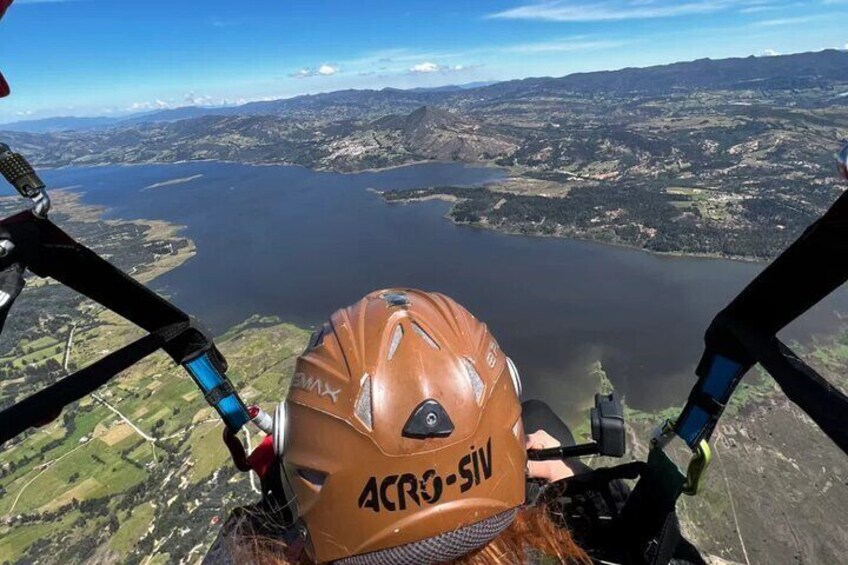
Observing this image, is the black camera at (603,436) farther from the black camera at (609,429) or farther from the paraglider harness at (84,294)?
the paraglider harness at (84,294)

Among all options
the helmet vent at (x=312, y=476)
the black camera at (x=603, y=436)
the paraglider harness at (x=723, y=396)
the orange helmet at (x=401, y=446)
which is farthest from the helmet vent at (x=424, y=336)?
the paraglider harness at (x=723, y=396)

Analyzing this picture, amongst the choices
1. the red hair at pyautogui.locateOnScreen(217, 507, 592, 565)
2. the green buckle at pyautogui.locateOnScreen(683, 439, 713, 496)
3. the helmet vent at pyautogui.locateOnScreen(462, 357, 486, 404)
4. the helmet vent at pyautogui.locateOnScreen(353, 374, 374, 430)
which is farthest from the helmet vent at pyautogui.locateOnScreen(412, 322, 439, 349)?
the green buckle at pyautogui.locateOnScreen(683, 439, 713, 496)

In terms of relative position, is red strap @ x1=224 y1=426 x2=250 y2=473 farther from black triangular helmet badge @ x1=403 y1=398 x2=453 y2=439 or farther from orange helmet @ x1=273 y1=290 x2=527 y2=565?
black triangular helmet badge @ x1=403 y1=398 x2=453 y2=439

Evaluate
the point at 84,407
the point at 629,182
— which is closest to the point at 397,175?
the point at 629,182

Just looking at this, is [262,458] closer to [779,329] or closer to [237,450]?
[237,450]

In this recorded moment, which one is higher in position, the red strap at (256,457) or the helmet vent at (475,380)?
the helmet vent at (475,380)

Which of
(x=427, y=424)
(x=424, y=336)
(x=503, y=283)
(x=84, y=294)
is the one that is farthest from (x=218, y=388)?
(x=503, y=283)
